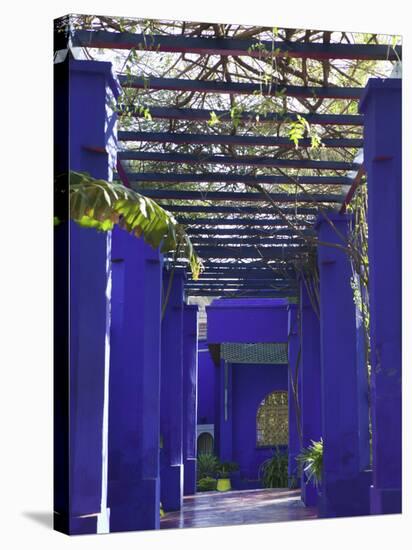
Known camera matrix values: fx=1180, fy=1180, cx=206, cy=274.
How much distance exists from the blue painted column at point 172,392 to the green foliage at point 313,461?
893 mm

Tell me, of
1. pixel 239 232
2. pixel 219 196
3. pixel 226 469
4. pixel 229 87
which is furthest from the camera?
pixel 226 469

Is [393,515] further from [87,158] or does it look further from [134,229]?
[87,158]

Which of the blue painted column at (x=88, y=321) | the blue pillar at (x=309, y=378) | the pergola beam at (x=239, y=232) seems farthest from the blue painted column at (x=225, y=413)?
the blue painted column at (x=88, y=321)

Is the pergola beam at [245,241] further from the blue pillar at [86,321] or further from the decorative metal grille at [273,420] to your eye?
the decorative metal grille at [273,420]

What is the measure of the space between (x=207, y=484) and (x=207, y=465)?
9.5 inches

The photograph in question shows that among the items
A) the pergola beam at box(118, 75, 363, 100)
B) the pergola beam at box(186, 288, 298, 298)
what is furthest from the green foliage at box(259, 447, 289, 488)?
the pergola beam at box(118, 75, 363, 100)

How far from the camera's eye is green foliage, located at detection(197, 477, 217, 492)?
8367mm

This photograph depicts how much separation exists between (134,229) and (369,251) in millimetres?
1716

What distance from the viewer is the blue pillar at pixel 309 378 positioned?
833 centimetres

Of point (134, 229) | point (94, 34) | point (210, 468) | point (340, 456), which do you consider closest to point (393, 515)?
point (340, 456)

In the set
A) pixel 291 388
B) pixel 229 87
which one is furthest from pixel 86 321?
pixel 291 388

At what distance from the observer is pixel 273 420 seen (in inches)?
340

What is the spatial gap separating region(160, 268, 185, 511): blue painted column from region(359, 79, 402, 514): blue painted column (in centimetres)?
140

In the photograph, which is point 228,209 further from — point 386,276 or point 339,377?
point 339,377
